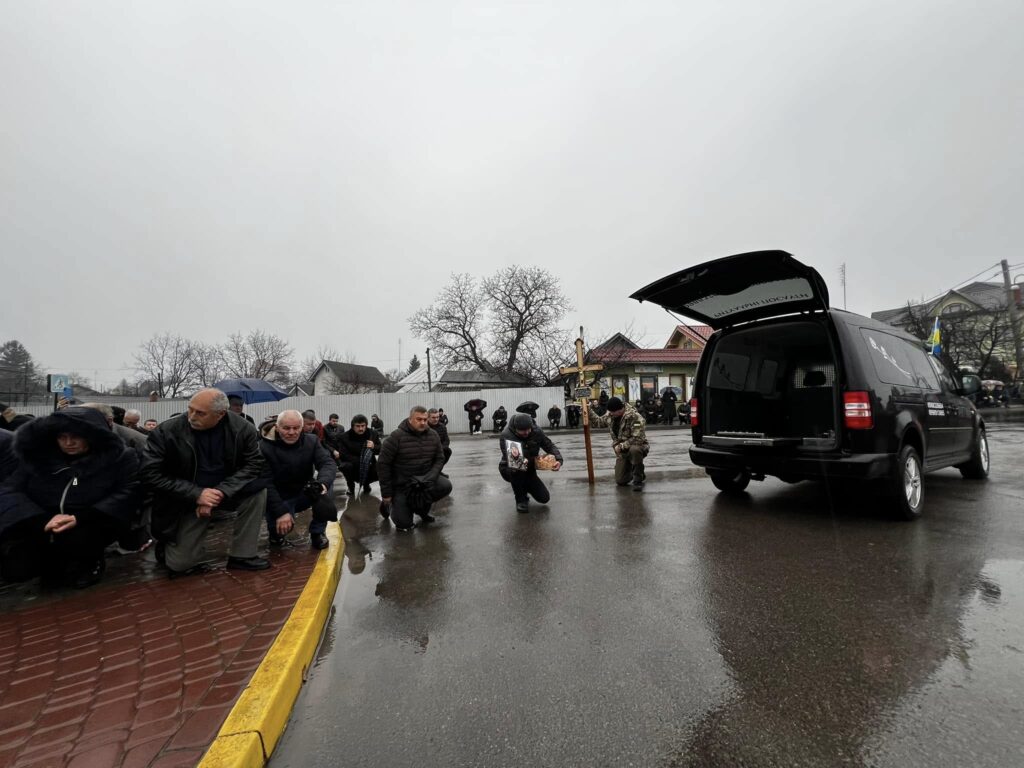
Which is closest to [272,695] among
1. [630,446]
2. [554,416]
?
[630,446]

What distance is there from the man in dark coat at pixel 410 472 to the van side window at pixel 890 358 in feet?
15.1

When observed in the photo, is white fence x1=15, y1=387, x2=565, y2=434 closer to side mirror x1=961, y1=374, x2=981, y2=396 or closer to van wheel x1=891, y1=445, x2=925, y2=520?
side mirror x1=961, y1=374, x2=981, y2=396

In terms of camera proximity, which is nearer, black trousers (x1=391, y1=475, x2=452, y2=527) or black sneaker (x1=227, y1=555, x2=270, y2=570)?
black sneaker (x1=227, y1=555, x2=270, y2=570)

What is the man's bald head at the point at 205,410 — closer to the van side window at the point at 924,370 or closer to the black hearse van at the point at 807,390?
the black hearse van at the point at 807,390

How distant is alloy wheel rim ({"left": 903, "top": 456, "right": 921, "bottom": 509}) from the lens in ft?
15.6

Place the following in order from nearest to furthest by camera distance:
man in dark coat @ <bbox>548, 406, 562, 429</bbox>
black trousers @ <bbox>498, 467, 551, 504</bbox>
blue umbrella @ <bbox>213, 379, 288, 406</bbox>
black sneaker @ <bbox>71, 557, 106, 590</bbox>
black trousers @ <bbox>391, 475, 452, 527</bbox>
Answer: black sneaker @ <bbox>71, 557, 106, 590</bbox>
black trousers @ <bbox>391, 475, 452, 527</bbox>
black trousers @ <bbox>498, 467, 551, 504</bbox>
blue umbrella @ <bbox>213, 379, 288, 406</bbox>
man in dark coat @ <bbox>548, 406, 562, 429</bbox>

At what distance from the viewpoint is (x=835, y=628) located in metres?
2.74

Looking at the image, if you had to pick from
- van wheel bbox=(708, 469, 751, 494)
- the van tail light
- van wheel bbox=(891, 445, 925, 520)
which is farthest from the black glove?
van wheel bbox=(891, 445, 925, 520)

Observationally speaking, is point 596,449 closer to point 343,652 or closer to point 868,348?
point 868,348

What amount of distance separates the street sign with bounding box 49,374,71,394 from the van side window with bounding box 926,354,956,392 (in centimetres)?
1719

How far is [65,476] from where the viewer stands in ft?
12.2

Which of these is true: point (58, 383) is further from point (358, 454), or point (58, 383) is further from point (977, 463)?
point (977, 463)

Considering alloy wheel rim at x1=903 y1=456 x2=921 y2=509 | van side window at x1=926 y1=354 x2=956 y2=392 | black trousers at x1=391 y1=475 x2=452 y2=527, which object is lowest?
black trousers at x1=391 y1=475 x2=452 y2=527

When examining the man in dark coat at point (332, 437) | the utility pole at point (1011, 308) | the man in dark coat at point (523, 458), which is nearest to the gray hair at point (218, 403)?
the man in dark coat at point (523, 458)
